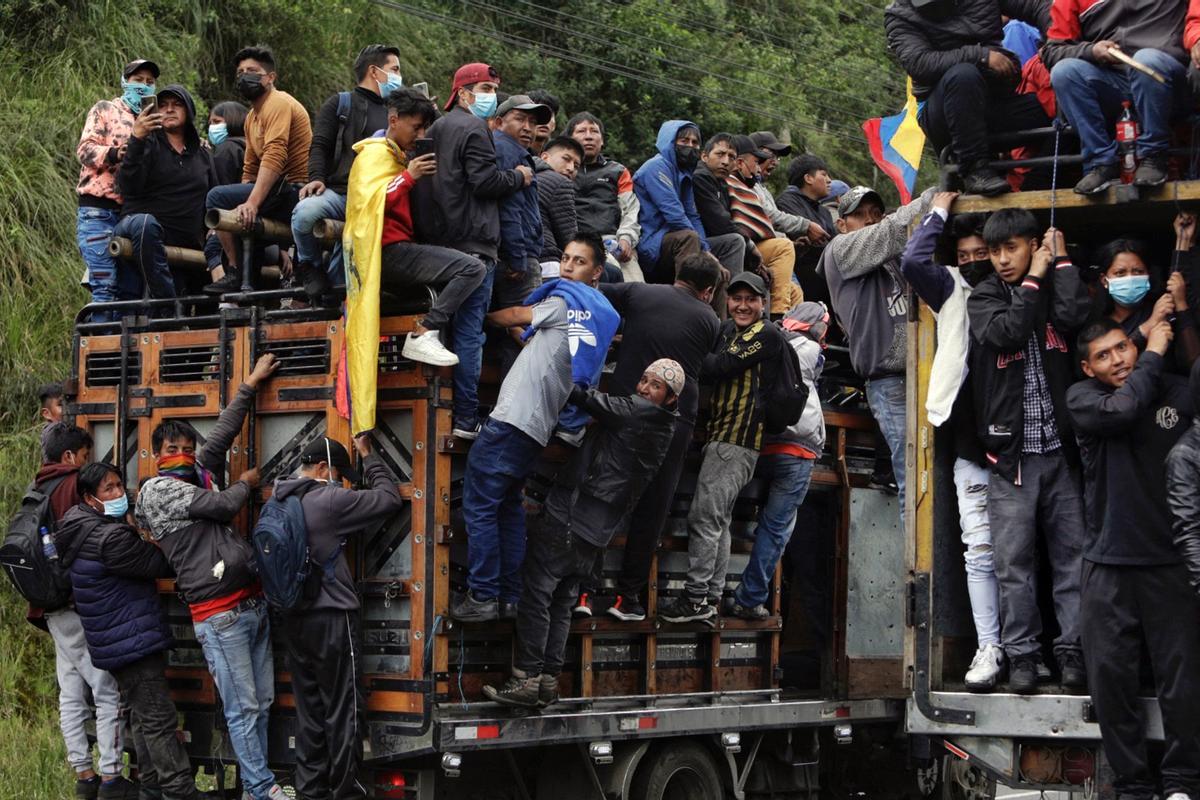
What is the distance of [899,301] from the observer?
10.3 m

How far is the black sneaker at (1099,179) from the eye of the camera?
301 inches

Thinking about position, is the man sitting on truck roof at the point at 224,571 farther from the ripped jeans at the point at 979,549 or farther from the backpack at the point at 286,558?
the ripped jeans at the point at 979,549

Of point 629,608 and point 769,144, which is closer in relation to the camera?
point 629,608

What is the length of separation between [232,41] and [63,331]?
4.99m

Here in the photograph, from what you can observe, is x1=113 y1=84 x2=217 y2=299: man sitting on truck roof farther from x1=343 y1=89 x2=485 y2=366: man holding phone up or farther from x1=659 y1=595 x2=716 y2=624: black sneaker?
x1=659 y1=595 x2=716 y2=624: black sneaker

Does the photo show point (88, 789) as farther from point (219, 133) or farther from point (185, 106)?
point (219, 133)

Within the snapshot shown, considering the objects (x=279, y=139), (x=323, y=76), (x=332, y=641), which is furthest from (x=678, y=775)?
(x=323, y=76)

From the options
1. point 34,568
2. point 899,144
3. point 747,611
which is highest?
point 899,144

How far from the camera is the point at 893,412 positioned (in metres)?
10.2

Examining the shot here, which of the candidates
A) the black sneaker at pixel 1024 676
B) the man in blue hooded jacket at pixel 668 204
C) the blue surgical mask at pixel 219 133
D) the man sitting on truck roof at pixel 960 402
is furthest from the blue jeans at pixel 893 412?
the blue surgical mask at pixel 219 133

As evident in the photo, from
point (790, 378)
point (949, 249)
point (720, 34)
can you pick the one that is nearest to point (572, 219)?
point (790, 378)

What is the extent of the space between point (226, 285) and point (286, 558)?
2.40m

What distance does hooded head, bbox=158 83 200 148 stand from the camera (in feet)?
33.9

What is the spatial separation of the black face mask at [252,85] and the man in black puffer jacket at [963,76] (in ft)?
12.6
